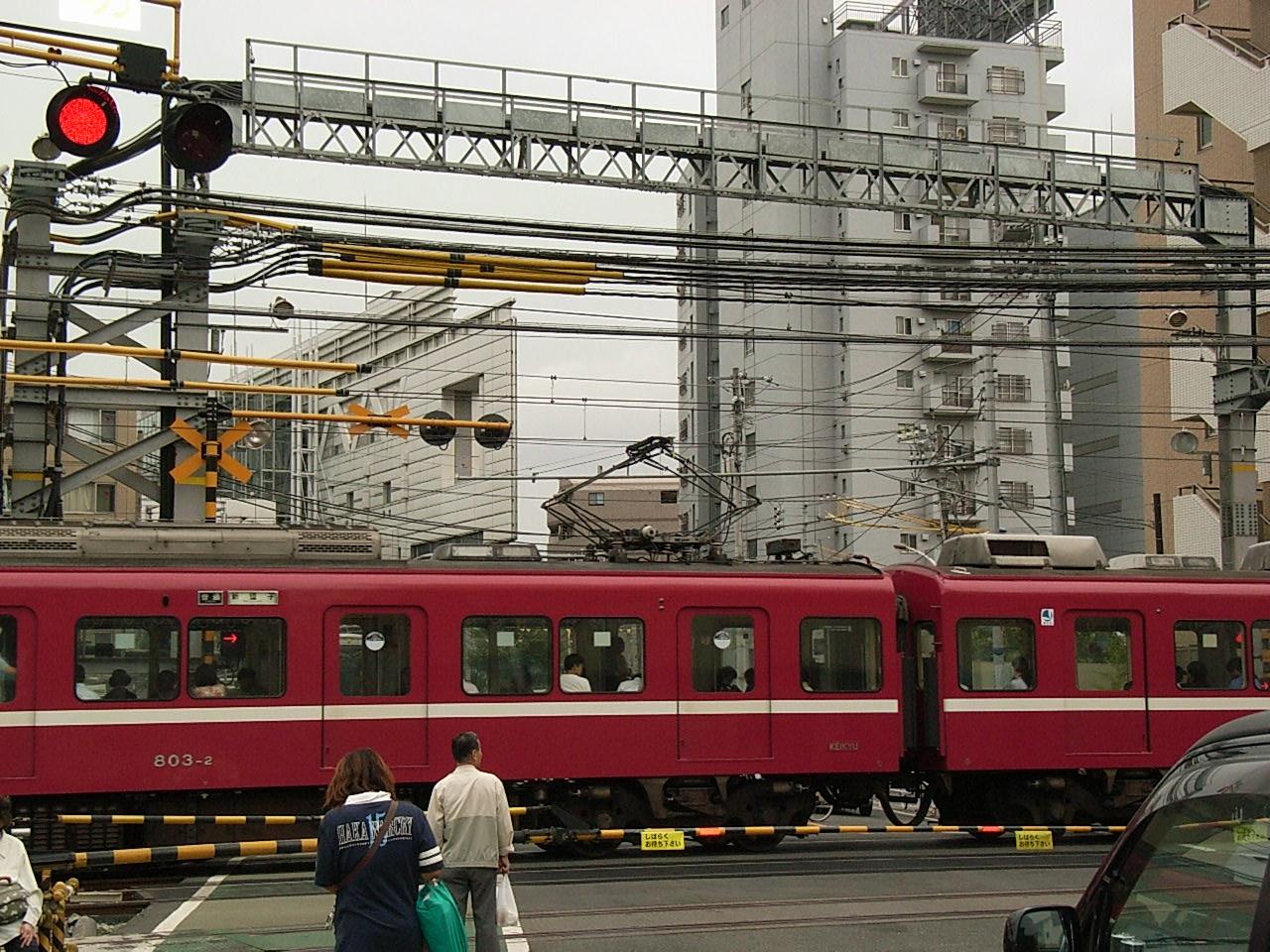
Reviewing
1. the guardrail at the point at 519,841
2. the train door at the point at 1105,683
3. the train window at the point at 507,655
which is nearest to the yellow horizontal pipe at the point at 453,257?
the train window at the point at 507,655

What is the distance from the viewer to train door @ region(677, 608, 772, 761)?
16.6 m

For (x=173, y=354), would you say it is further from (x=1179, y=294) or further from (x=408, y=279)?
(x=1179, y=294)

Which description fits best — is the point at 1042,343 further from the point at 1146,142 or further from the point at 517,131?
the point at 1146,142

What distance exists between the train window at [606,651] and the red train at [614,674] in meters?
0.03

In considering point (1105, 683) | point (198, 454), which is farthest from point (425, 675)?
point (1105, 683)

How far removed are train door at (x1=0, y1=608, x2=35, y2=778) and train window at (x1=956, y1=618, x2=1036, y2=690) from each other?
9.44 m

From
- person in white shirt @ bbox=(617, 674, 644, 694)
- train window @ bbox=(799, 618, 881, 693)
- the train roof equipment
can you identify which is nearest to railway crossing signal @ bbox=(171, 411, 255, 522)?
person in white shirt @ bbox=(617, 674, 644, 694)

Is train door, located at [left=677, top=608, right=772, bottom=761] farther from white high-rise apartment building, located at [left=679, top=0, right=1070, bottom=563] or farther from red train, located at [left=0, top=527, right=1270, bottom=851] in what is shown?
white high-rise apartment building, located at [left=679, top=0, right=1070, bottom=563]

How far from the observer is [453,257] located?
61.6 ft

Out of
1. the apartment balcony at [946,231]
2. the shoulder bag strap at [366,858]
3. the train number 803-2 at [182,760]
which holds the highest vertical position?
the apartment balcony at [946,231]

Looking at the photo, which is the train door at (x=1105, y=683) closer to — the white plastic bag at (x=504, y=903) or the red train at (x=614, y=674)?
the red train at (x=614, y=674)

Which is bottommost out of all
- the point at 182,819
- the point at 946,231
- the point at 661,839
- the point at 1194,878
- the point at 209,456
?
the point at 661,839

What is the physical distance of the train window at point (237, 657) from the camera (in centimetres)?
1527

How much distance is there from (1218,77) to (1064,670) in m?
20.4
